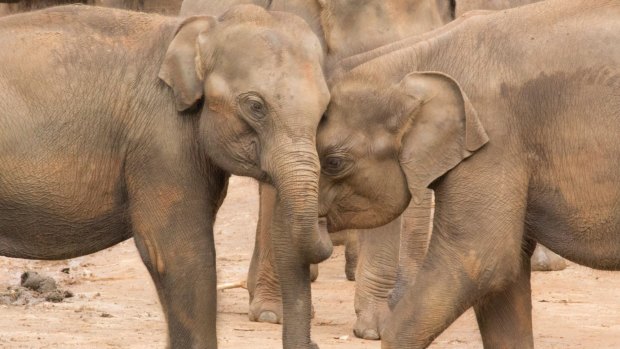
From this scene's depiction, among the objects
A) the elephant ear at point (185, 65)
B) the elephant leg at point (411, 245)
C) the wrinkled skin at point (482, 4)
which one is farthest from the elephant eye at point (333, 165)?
the wrinkled skin at point (482, 4)

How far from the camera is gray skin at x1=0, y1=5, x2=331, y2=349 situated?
8.29 meters

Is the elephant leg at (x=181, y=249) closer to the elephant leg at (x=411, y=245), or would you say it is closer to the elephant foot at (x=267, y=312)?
the elephant leg at (x=411, y=245)

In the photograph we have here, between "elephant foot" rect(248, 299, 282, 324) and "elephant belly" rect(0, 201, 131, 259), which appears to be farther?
"elephant foot" rect(248, 299, 282, 324)

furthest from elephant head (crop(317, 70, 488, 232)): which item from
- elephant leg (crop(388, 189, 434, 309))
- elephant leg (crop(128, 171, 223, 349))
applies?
elephant leg (crop(388, 189, 434, 309))

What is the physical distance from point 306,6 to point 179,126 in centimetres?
206

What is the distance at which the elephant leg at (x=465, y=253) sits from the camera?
27.1 ft

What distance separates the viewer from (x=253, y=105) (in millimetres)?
8234

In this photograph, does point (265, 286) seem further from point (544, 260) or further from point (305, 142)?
point (305, 142)

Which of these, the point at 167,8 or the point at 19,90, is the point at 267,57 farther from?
the point at 167,8

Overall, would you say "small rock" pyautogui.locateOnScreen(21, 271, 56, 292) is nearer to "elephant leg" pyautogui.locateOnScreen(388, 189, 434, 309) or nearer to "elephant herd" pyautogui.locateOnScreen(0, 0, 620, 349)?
"elephant leg" pyautogui.locateOnScreen(388, 189, 434, 309)

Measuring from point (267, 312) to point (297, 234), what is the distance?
104 inches

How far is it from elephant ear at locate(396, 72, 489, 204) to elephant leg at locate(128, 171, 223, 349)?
2.65 ft

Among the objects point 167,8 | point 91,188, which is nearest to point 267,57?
point 91,188

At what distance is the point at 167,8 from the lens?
46.4ft
